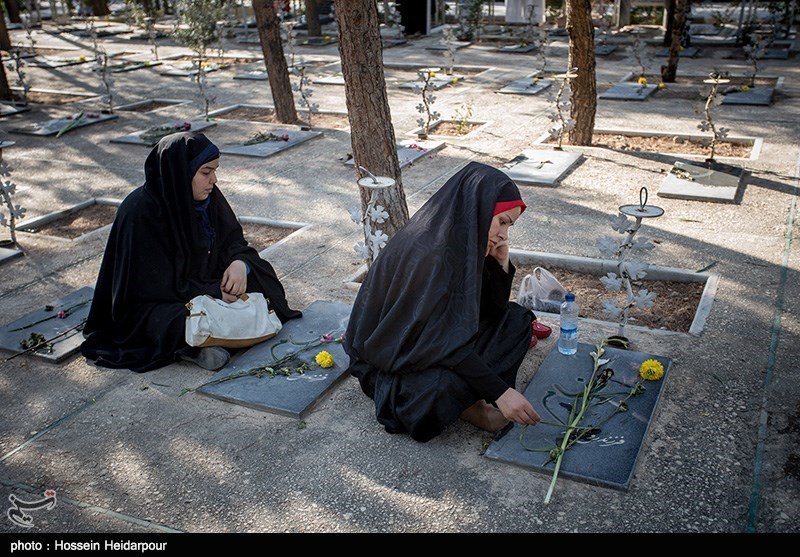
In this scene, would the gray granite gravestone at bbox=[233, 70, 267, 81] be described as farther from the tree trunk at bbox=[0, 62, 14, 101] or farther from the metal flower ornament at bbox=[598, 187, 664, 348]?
the metal flower ornament at bbox=[598, 187, 664, 348]

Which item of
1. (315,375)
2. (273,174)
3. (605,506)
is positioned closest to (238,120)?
(273,174)

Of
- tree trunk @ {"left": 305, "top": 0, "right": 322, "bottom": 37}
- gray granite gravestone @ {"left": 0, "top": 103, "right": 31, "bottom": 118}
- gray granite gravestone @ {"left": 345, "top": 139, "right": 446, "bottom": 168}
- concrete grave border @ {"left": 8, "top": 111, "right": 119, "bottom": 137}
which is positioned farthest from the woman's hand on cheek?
tree trunk @ {"left": 305, "top": 0, "right": 322, "bottom": 37}

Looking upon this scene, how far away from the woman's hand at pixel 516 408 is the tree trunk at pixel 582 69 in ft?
19.3

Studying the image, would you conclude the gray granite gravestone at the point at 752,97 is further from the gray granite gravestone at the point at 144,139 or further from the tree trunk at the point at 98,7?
the tree trunk at the point at 98,7

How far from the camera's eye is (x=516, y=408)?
132 inches

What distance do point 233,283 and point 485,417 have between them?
170cm

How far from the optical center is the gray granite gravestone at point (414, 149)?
838 centimetres

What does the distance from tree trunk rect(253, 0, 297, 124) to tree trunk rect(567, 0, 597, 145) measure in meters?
3.81

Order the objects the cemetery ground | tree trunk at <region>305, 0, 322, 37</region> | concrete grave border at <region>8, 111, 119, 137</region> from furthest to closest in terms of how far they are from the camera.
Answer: tree trunk at <region>305, 0, 322, 37</region>
concrete grave border at <region>8, 111, 119, 137</region>
the cemetery ground

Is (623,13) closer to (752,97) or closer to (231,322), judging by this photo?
(752,97)

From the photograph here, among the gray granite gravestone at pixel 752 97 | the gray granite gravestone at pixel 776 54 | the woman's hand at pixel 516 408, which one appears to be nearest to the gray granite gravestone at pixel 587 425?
the woman's hand at pixel 516 408

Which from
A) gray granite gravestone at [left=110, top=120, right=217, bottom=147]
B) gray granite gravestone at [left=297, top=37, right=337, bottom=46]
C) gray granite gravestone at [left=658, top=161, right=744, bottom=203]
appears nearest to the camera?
gray granite gravestone at [left=658, top=161, right=744, bottom=203]

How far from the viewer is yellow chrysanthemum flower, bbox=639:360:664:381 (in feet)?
12.7

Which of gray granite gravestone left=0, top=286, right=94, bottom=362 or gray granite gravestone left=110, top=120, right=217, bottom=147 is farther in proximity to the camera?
gray granite gravestone left=110, top=120, right=217, bottom=147
